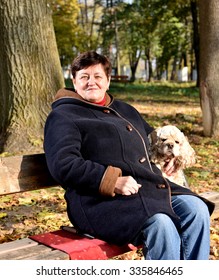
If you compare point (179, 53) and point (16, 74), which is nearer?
point (16, 74)

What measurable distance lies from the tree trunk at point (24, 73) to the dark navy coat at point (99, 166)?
324 cm

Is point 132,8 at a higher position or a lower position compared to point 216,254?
higher

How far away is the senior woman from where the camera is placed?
107 inches

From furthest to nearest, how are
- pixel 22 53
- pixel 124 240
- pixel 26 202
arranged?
1. pixel 22 53
2. pixel 26 202
3. pixel 124 240

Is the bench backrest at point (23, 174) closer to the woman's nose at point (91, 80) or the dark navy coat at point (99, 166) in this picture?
the dark navy coat at point (99, 166)

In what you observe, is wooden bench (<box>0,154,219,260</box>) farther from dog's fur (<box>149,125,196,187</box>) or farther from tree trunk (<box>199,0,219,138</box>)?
tree trunk (<box>199,0,219,138</box>)

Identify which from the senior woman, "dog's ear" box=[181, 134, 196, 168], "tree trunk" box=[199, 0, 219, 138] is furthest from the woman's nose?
"tree trunk" box=[199, 0, 219, 138]

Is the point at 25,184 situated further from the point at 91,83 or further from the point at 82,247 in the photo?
the point at 91,83

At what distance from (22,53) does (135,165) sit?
371cm

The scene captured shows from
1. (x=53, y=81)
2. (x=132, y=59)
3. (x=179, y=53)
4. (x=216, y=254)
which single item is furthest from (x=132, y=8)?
(x=216, y=254)

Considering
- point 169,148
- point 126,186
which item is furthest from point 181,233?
point 169,148

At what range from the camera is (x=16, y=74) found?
620cm
